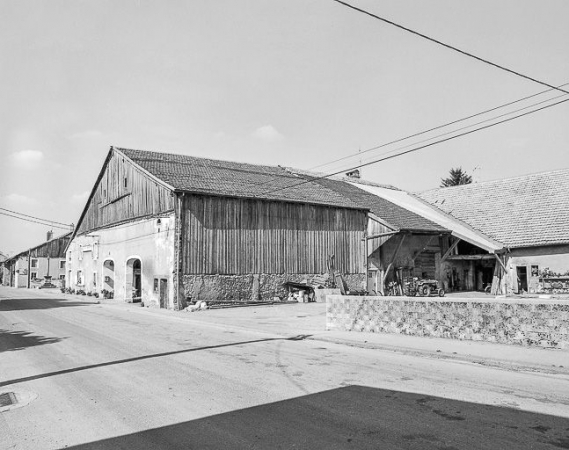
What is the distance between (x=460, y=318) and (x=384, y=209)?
72.7ft

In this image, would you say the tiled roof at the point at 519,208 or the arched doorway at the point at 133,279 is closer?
the tiled roof at the point at 519,208

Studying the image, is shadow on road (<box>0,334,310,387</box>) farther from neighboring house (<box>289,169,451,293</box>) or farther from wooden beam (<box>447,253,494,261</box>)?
wooden beam (<box>447,253,494,261</box>)

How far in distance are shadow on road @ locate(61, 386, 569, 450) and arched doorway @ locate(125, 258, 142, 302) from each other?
25.0 m

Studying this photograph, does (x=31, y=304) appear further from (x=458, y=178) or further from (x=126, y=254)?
(x=458, y=178)

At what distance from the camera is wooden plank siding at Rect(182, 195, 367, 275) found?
79.7 feet

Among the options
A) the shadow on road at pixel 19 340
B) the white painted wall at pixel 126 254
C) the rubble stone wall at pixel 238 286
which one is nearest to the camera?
the shadow on road at pixel 19 340

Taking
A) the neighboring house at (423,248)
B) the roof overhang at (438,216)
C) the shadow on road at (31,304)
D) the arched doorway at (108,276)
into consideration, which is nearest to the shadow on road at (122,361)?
the shadow on road at (31,304)

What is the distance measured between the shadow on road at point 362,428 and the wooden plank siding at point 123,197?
1997cm

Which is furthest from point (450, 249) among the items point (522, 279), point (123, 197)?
point (123, 197)

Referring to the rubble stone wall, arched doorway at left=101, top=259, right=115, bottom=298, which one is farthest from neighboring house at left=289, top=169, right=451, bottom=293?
arched doorway at left=101, top=259, right=115, bottom=298

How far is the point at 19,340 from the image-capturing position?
12.0 meters

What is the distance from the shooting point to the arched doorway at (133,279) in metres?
29.1

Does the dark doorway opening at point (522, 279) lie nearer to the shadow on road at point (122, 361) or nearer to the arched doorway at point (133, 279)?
the shadow on road at point (122, 361)

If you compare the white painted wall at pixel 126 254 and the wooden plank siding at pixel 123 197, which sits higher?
the wooden plank siding at pixel 123 197
